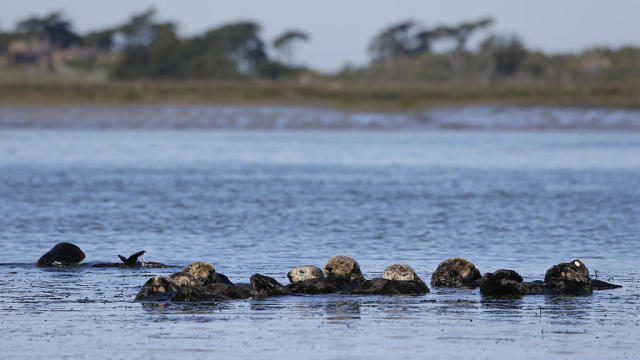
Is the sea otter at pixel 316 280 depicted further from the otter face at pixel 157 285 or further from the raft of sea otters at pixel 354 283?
the otter face at pixel 157 285

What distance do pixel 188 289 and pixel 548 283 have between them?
484 cm

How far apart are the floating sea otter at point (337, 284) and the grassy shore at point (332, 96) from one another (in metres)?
63.6

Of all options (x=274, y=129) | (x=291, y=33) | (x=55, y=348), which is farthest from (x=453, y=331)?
(x=291, y=33)

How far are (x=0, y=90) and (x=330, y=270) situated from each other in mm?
74004

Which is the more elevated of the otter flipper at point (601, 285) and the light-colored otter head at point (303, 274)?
the light-colored otter head at point (303, 274)

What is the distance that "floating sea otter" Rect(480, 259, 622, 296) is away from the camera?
50.3 feet

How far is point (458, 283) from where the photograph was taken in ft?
52.7

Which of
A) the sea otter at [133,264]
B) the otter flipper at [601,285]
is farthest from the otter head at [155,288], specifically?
the otter flipper at [601,285]

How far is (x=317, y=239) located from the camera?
21.7m

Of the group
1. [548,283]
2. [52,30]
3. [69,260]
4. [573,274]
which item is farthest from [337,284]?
[52,30]

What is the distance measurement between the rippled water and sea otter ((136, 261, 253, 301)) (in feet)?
0.93

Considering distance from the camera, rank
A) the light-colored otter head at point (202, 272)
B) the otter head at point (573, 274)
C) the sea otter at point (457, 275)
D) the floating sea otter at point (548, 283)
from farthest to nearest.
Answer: the sea otter at point (457, 275) → the light-colored otter head at point (202, 272) → the otter head at point (573, 274) → the floating sea otter at point (548, 283)

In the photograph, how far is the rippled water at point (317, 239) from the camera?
1251cm

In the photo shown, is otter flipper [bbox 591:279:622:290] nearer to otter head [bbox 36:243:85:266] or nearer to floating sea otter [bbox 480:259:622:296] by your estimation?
floating sea otter [bbox 480:259:622:296]
